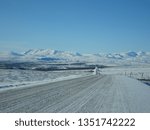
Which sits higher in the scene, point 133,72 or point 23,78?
point 23,78

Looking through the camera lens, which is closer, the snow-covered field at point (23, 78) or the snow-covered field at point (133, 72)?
the snow-covered field at point (23, 78)

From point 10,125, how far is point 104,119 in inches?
116

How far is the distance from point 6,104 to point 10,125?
3.53m

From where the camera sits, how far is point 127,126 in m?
9.20

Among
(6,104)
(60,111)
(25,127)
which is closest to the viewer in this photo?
(25,127)

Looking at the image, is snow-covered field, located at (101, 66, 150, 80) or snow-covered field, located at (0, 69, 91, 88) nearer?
snow-covered field, located at (0, 69, 91, 88)

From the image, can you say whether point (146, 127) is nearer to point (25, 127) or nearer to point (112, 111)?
point (112, 111)

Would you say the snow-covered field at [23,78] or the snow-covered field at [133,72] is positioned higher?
the snow-covered field at [23,78]

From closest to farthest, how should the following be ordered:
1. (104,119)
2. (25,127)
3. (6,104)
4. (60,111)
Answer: (25,127) → (104,119) → (60,111) → (6,104)

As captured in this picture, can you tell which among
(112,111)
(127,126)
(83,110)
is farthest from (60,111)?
(127,126)

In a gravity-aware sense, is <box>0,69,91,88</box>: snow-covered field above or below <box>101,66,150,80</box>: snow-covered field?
above

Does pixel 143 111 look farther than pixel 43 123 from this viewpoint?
Yes

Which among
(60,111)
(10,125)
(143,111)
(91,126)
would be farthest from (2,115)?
(143,111)

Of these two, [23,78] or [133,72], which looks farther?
[133,72]
